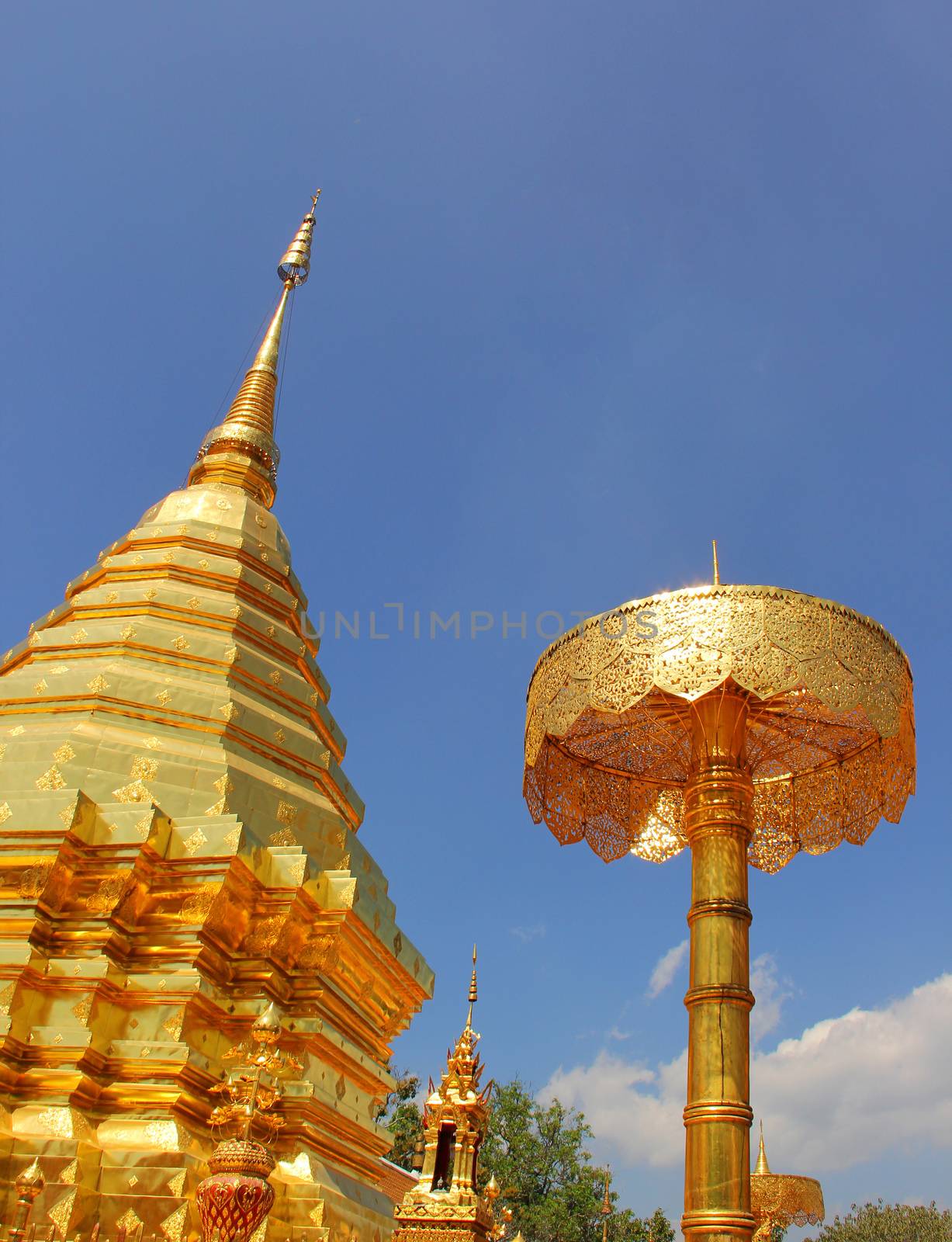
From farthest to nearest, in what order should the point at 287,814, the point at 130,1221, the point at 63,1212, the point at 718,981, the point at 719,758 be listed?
the point at 287,814
the point at 719,758
the point at 718,981
the point at 130,1221
the point at 63,1212

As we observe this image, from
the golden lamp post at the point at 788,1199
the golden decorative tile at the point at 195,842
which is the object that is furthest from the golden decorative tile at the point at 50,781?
the golden lamp post at the point at 788,1199

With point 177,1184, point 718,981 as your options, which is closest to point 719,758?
point 718,981

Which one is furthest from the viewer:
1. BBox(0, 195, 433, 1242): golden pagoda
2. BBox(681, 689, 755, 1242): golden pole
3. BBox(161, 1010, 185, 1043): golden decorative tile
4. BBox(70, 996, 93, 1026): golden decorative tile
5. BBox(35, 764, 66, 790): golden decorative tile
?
BBox(35, 764, 66, 790): golden decorative tile

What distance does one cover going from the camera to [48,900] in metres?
8.27

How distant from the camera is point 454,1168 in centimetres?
1051

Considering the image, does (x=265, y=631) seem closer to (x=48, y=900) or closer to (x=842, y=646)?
(x=48, y=900)

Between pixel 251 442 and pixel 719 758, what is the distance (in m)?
8.26

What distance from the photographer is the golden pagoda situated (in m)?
7.57

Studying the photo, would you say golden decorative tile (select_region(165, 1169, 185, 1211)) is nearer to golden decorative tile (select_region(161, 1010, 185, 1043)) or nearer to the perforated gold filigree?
golden decorative tile (select_region(161, 1010, 185, 1043))

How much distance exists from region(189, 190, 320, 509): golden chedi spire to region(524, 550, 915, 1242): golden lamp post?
5.72 m

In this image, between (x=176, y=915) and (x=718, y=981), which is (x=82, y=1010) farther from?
(x=718, y=981)

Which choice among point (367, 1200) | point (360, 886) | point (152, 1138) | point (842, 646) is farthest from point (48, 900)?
point (842, 646)

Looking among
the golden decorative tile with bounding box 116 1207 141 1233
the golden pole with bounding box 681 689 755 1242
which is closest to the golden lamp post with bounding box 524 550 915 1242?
the golden pole with bounding box 681 689 755 1242

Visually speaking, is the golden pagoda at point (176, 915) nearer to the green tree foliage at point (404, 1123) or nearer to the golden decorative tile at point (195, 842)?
the golden decorative tile at point (195, 842)
